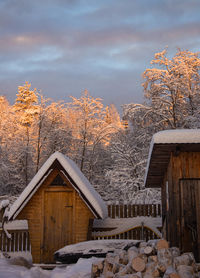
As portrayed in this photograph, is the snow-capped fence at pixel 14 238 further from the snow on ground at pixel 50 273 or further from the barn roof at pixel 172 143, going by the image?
the barn roof at pixel 172 143

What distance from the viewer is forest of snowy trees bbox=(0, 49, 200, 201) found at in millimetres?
22016

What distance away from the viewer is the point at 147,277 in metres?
7.07

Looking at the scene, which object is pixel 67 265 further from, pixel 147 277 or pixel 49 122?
pixel 49 122

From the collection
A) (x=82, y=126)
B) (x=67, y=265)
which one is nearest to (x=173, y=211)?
(x=67, y=265)

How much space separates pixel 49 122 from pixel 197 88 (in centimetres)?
1281

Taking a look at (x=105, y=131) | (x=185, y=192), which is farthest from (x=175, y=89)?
(x=185, y=192)

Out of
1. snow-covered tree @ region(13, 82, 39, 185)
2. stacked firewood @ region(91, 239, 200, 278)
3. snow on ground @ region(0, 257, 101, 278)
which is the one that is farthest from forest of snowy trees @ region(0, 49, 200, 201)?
stacked firewood @ region(91, 239, 200, 278)

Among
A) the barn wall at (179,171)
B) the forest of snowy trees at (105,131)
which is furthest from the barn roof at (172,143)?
the forest of snowy trees at (105,131)

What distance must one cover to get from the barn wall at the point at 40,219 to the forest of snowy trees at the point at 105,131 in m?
7.54

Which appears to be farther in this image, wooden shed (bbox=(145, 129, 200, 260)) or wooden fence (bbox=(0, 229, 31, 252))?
wooden fence (bbox=(0, 229, 31, 252))

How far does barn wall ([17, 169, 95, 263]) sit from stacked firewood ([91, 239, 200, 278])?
5.38m

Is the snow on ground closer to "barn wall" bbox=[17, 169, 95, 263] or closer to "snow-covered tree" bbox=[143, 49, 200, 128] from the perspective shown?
"barn wall" bbox=[17, 169, 95, 263]

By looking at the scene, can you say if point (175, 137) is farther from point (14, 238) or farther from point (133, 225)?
point (14, 238)

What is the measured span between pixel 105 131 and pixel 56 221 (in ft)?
48.8
